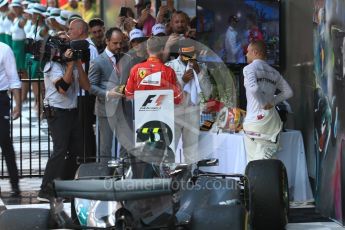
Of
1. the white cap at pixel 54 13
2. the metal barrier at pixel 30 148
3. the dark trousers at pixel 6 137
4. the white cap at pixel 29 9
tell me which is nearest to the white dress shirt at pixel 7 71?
the dark trousers at pixel 6 137

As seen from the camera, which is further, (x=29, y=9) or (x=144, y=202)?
(x=29, y=9)

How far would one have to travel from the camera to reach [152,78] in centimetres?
910

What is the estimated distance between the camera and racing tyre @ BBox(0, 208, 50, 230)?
599 cm

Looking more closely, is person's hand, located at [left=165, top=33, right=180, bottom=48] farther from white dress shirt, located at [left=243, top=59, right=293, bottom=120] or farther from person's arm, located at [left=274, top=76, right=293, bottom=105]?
person's arm, located at [left=274, top=76, right=293, bottom=105]

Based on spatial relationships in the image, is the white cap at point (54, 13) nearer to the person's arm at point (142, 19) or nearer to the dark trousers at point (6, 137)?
the person's arm at point (142, 19)

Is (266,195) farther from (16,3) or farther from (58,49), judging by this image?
(16,3)

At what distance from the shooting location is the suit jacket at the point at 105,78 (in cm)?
1008

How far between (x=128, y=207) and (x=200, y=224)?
0.51 meters

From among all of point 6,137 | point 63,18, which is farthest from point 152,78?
point 63,18

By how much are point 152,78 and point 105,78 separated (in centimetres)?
128

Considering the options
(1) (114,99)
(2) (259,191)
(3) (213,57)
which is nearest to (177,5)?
(3) (213,57)

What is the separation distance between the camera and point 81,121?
10117 millimetres

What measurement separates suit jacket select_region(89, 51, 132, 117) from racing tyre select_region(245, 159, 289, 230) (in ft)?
9.84

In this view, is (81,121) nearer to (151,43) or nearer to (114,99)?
(114,99)
